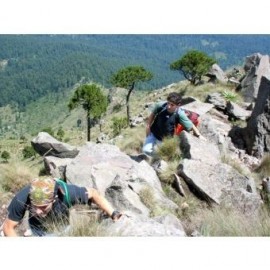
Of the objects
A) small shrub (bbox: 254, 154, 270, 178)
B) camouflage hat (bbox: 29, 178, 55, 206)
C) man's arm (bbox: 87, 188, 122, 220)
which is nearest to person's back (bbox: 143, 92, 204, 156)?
small shrub (bbox: 254, 154, 270, 178)

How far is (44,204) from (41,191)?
0.64 ft

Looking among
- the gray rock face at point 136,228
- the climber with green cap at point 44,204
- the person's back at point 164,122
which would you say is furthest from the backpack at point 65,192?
the person's back at point 164,122

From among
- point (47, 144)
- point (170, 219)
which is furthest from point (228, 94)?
point (170, 219)

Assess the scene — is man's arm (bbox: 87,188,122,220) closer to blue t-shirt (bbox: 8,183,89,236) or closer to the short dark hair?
blue t-shirt (bbox: 8,183,89,236)

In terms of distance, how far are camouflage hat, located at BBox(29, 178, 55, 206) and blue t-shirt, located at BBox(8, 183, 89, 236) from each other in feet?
0.43

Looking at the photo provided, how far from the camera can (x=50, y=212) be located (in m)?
6.50

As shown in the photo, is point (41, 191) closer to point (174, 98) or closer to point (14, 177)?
point (174, 98)

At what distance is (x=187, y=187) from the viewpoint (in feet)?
36.0

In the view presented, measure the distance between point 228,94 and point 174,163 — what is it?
1131 cm

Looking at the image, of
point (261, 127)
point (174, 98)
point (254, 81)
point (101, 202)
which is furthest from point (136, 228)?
point (254, 81)

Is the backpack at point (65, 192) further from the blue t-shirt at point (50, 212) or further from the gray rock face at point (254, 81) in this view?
the gray rock face at point (254, 81)

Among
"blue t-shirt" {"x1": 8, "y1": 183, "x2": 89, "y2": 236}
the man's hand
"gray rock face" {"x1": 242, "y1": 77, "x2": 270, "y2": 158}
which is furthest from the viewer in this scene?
"gray rock face" {"x1": 242, "y1": 77, "x2": 270, "y2": 158}

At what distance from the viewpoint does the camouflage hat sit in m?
6.06

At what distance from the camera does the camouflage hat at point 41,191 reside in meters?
6.06
